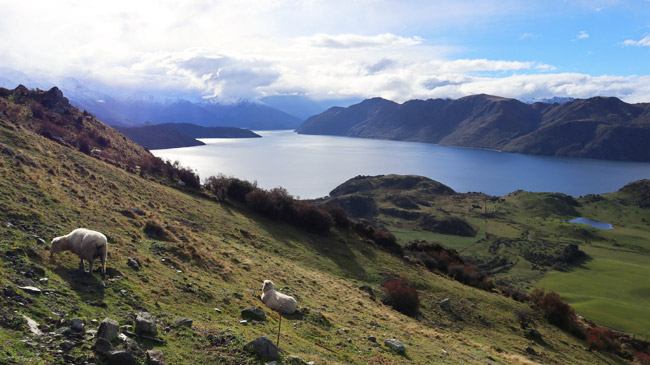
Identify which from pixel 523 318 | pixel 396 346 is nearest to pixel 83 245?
pixel 396 346

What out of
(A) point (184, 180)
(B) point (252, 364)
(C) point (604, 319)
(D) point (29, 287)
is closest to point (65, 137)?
(A) point (184, 180)

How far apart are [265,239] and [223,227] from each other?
4.01m

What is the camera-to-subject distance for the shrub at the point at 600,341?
2802 centimetres

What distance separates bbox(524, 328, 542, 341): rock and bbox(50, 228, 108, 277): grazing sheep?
26.7 meters

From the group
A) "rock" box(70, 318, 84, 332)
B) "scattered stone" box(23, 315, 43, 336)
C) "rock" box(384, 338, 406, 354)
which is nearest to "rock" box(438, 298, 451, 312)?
"rock" box(384, 338, 406, 354)

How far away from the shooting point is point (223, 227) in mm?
33156

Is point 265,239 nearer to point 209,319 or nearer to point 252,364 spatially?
point 209,319

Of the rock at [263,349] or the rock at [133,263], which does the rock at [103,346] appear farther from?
the rock at [133,263]

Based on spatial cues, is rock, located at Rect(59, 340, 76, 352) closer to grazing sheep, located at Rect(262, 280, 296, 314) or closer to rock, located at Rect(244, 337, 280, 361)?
rock, located at Rect(244, 337, 280, 361)

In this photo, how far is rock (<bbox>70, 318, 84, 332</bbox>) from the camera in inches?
342

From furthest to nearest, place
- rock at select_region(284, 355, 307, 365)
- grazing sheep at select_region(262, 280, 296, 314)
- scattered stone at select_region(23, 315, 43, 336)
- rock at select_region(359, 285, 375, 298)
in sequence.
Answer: rock at select_region(359, 285, 375, 298) → grazing sheep at select_region(262, 280, 296, 314) → rock at select_region(284, 355, 307, 365) → scattered stone at select_region(23, 315, 43, 336)

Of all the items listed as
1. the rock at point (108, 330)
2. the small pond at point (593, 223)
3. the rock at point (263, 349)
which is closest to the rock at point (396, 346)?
the rock at point (263, 349)

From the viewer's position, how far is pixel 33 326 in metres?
8.26

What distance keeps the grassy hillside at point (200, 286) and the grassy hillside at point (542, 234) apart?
3594 cm
